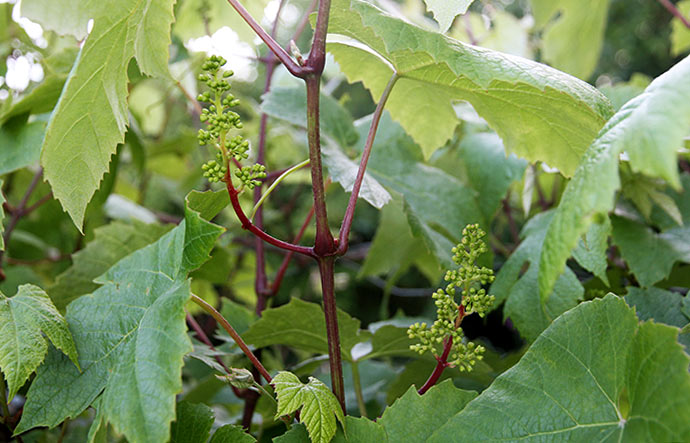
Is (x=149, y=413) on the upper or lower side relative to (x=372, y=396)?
upper

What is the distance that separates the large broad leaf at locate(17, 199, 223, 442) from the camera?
42 cm

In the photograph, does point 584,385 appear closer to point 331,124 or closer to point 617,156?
point 617,156

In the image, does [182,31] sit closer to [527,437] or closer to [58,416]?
[58,416]

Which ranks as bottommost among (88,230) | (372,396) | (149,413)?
(372,396)

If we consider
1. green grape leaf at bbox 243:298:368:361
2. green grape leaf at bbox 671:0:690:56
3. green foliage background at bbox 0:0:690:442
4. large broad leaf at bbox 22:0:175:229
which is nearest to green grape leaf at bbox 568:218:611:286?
green foliage background at bbox 0:0:690:442

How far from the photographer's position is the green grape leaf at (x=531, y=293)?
0.68 meters

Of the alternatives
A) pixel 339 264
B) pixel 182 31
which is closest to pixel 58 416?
pixel 182 31

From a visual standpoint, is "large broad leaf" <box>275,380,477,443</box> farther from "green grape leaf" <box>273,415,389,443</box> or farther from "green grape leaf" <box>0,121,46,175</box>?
"green grape leaf" <box>0,121,46,175</box>

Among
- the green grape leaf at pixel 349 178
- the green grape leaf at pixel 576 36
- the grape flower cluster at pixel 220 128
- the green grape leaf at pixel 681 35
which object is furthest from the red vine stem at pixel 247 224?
the green grape leaf at pixel 681 35

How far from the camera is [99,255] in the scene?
778 millimetres

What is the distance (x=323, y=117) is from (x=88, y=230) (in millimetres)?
473

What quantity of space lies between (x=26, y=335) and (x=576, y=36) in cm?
114

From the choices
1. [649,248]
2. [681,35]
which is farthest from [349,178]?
[681,35]

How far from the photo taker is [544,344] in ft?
1.66
